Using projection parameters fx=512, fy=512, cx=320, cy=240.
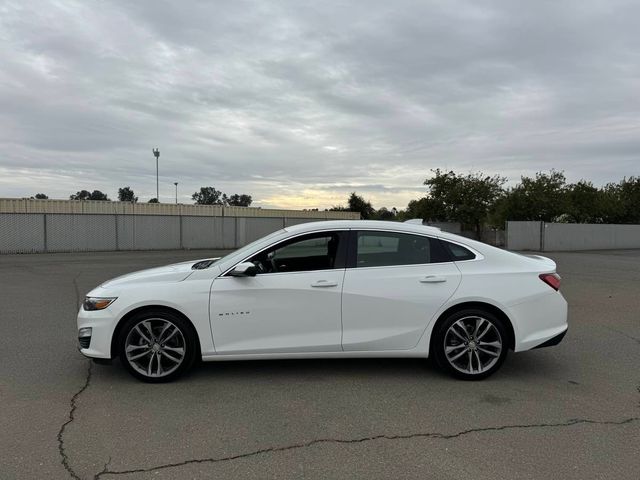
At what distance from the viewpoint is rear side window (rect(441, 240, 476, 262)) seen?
16.5 feet

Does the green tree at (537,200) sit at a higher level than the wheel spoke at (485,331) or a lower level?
higher

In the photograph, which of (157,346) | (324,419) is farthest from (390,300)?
(157,346)

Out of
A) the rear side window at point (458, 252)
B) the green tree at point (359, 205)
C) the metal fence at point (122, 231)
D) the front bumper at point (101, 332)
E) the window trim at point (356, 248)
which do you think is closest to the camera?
the front bumper at point (101, 332)

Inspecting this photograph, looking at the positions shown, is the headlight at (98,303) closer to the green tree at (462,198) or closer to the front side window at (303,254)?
the front side window at (303,254)

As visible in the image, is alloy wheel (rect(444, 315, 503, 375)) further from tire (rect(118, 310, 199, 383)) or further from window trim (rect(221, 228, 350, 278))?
tire (rect(118, 310, 199, 383))

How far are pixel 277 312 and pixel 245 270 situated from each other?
0.49 m

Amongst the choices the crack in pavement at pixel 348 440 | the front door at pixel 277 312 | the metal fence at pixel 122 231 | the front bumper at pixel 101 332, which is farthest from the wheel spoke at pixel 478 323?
the metal fence at pixel 122 231

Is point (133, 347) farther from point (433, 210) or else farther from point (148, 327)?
point (433, 210)

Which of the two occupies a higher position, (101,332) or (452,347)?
(101,332)

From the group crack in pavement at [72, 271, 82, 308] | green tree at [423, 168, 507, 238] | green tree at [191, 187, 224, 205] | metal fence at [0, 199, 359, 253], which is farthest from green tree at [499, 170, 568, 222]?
green tree at [191, 187, 224, 205]

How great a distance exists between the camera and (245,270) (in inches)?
185

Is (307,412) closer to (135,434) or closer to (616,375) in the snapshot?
(135,434)

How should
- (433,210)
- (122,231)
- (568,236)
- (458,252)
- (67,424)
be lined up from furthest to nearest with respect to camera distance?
(433,210) < (568,236) < (122,231) < (458,252) < (67,424)

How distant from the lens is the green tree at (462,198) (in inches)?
1468
